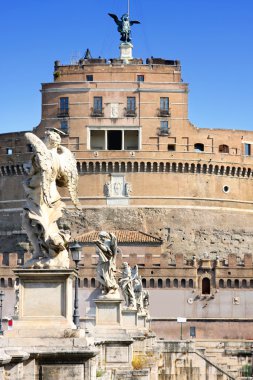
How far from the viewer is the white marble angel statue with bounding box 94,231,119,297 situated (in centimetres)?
2140

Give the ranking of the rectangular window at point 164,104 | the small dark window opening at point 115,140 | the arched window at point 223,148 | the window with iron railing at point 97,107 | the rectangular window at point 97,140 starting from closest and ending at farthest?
the window with iron railing at point 97,107, the rectangular window at point 164,104, the rectangular window at point 97,140, the small dark window opening at point 115,140, the arched window at point 223,148

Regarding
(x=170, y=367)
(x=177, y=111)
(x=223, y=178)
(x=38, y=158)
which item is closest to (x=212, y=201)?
(x=223, y=178)

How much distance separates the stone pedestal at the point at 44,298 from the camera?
1170cm

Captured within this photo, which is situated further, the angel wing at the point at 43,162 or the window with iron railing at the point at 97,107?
the window with iron railing at the point at 97,107

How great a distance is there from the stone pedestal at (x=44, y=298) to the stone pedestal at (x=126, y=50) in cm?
8617

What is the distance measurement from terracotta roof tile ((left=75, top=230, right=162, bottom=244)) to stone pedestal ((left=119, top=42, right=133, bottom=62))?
1840cm

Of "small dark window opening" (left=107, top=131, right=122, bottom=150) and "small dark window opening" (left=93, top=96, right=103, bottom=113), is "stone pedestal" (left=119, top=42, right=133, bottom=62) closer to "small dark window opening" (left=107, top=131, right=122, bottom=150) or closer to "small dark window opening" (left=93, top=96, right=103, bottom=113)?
"small dark window opening" (left=93, top=96, right=103, bottom=113)

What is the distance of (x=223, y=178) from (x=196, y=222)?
471 cm

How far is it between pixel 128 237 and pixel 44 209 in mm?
73246

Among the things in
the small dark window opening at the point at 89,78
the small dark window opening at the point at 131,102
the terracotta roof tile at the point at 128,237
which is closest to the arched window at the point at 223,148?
the small dark window opening at the point at 131,102

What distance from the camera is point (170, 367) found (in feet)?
111

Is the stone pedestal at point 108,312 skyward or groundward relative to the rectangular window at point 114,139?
groundward

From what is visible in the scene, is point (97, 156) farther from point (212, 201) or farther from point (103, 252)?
point (103, 252)

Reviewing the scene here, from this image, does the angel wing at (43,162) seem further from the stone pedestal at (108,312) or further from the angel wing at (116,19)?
the angel wing at (116,19)
